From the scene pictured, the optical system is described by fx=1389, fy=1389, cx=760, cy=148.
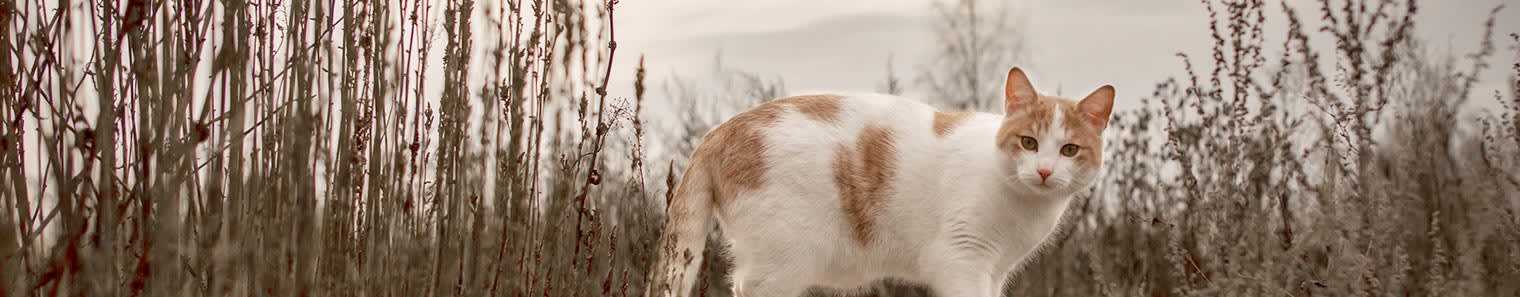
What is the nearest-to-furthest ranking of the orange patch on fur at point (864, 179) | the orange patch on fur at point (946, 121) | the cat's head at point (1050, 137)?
the cat's head at point (1050, 137), the orange patch on fur at point (864, 179), the orange patch on fur at point (946, 121)

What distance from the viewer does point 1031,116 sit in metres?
3.19

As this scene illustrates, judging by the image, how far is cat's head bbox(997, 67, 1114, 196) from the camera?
3.12 m

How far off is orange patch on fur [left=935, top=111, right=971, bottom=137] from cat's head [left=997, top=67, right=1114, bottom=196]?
154 mm

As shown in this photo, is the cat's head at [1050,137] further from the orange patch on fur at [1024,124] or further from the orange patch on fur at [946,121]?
the orange patch on fur at [946,121]

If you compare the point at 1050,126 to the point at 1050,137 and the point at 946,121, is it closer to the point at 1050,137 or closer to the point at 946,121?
the point at 1050,137

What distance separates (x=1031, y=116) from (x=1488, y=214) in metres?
1.13

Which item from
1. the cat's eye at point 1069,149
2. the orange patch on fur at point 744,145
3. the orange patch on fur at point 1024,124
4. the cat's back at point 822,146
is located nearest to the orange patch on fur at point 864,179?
the cat's back at point 822,146

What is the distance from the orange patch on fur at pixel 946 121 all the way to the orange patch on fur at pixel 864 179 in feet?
0.43

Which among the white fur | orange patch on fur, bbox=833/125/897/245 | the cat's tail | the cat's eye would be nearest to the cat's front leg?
the white fur

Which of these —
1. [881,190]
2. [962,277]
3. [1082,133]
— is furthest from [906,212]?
[1082,133]

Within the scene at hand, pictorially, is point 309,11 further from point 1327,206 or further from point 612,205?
point 612,205

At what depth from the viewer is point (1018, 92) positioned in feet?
10.6

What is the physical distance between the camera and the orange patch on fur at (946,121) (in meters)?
3.34

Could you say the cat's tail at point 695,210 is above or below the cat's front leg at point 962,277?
above
